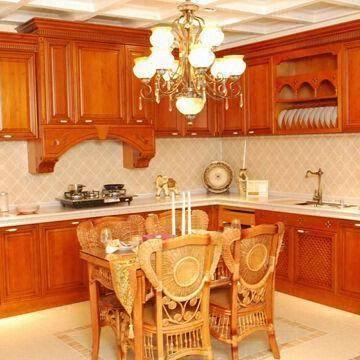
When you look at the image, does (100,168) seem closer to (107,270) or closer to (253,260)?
(107,270)

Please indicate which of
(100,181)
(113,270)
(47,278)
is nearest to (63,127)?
(100,181)

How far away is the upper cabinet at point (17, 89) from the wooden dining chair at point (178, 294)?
8.16ft

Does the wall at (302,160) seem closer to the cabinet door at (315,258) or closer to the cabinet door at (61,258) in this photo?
the cabinet door at (315,258)

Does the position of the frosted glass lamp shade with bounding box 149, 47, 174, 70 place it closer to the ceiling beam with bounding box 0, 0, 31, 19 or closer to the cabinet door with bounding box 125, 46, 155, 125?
the ceiling beam with bounding box 0, 0, 31, 19

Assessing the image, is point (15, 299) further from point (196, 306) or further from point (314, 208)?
point (314, 208)

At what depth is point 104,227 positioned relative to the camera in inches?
168

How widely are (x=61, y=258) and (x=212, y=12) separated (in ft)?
8.82

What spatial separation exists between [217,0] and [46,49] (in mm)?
1714

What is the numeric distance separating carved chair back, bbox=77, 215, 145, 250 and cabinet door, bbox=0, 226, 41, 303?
1.13 meters

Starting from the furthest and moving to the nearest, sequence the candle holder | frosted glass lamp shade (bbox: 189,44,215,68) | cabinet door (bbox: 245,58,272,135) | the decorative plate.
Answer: the decorative plate < the candle holder < cabinet door (bbox: 245,58,272,135) < frosted glass lamp shade (bbox: 189,44,215,68)

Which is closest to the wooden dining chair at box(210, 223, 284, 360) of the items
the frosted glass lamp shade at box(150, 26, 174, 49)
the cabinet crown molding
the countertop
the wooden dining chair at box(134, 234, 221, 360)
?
the wooden dining chair at box(134, 234, 221, 360)

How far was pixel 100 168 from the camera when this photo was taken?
628 cm

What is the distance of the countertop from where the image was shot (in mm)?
5125

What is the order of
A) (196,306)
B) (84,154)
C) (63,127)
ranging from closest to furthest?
(196,306)
(63,127)
(84,154)
